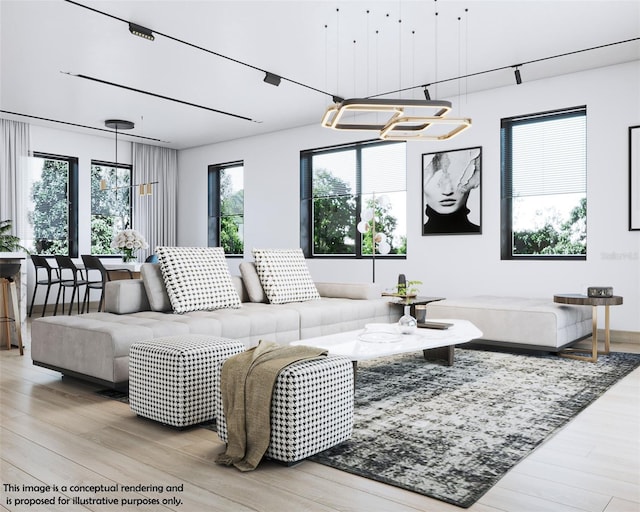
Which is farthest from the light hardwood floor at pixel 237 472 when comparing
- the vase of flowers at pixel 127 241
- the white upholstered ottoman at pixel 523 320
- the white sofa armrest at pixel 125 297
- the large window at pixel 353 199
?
the large window at pixel 353 199

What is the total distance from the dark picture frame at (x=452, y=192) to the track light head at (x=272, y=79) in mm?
2127

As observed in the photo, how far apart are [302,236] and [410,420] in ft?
18.3

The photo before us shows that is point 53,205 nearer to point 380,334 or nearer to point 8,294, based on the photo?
point 8,294

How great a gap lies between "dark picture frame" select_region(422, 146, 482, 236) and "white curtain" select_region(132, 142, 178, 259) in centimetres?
501

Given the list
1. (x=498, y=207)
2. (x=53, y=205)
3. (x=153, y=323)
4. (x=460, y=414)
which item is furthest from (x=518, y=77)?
(x=53, y=205)

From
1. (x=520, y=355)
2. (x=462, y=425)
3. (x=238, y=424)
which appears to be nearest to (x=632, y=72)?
(x=520, y=355)

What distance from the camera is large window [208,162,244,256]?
9.15m

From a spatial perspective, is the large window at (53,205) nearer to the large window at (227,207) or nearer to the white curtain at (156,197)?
the white curtain at (156,197)

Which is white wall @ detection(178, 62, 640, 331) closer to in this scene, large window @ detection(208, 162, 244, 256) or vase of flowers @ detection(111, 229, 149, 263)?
large window @ detection(208, 162, 244, 256)

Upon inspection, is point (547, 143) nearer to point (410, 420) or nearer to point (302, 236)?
point (302, 236)

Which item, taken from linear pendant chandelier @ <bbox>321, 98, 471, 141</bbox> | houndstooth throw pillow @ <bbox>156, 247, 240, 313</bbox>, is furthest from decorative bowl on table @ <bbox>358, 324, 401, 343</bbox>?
linear pendant chandelier @ <bbox>321, 98, 471, 141</bbox>

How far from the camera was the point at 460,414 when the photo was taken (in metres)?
2.92

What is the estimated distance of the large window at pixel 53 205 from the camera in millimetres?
8047

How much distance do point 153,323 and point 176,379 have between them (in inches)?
40.4
